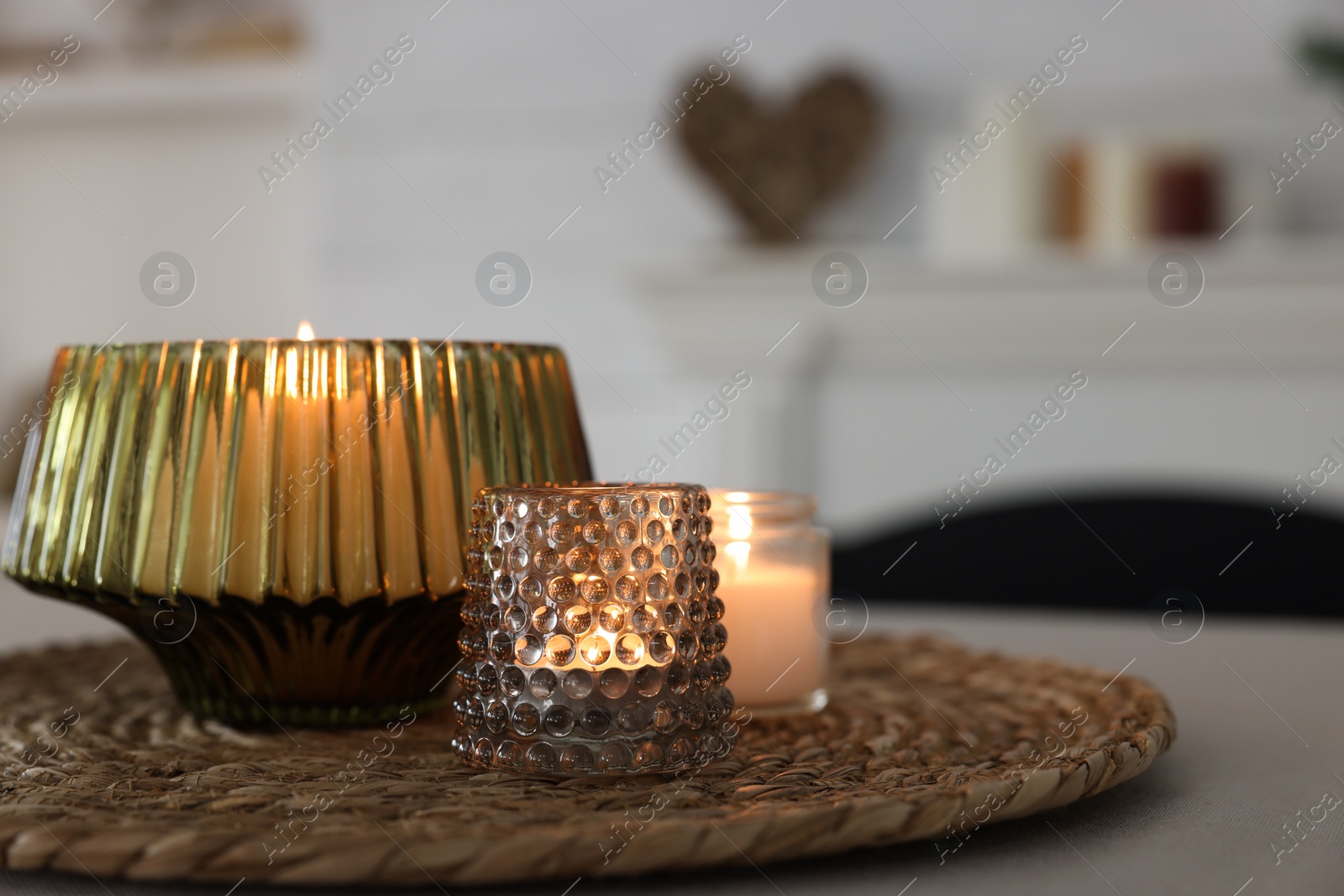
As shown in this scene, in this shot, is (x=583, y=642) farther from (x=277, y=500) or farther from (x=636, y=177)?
(x=636, y=177)

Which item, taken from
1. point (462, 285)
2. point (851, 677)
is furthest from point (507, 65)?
point (851, 677)

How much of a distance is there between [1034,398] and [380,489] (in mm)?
1584

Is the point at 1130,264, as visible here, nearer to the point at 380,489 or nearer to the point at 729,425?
the point at 729,425

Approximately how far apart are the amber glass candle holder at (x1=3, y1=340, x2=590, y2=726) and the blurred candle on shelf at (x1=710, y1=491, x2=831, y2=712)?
0.11 meters

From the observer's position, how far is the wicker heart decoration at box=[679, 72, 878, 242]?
6.33ft

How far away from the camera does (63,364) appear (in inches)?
19.1

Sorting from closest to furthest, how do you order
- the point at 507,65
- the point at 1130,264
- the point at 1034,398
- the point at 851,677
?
the point at 851,677 < the point at 1130,264 < the point at 1034,398 < the point at 507,65

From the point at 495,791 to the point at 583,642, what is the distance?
54mm

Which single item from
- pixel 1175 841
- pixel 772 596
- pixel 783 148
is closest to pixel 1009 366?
pixel 783 148

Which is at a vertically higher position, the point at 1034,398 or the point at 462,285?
the point at 462,285

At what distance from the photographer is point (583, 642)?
40 centimetres

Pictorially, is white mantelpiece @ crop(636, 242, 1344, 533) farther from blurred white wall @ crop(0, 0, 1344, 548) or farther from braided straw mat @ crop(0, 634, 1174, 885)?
braided straw mat @ crop(0, 634, 1174, 885)

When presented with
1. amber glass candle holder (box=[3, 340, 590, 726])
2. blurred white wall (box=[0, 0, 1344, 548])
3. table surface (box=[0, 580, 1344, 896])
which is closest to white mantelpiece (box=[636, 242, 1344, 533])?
blurred white wall (box=[0, 0, 1344, 548])

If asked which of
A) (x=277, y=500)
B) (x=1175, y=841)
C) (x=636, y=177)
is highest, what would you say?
(x=636, y=177)
